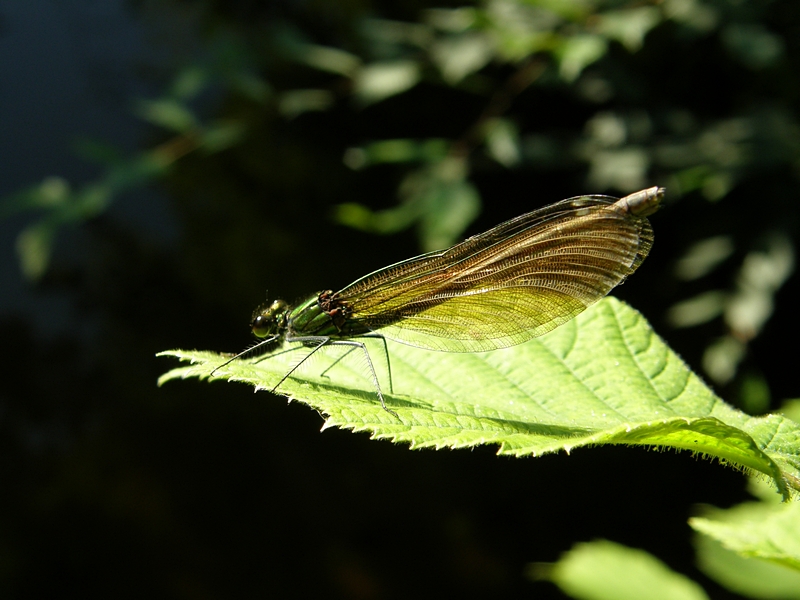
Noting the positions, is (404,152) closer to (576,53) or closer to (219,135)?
(576,53)

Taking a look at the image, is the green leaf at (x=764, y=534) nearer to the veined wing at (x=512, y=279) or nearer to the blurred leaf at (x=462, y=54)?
the veined wing at (x=512, y=279)

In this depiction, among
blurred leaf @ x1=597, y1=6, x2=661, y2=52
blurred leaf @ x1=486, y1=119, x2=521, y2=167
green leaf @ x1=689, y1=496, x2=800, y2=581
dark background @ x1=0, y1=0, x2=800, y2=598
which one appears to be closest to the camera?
green leaf @ x1=689, y1=496, x2=800, y2=581

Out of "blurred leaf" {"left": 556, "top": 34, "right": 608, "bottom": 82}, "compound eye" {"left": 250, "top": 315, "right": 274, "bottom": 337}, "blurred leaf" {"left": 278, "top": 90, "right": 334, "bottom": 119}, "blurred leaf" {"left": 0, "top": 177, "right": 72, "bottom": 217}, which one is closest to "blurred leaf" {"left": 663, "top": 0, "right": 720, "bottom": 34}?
"blurred leaf" {"left": 556, "top": 34, "right": 608, "bottom": 82}

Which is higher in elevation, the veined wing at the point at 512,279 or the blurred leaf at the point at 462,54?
the blurred leaf at the point at 462,54

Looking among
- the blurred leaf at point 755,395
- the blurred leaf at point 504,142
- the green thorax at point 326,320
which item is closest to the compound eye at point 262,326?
the green thorax at point 326,320

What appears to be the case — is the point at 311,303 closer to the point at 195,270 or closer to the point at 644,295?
the point at 644,295

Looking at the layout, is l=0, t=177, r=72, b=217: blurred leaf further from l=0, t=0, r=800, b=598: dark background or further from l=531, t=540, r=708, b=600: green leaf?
l=531, t=540, r=708, b=600: green leaf
